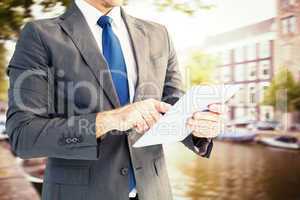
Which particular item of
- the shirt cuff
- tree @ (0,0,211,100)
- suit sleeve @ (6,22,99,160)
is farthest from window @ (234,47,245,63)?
suit sleeve @ (6,22,99,160)

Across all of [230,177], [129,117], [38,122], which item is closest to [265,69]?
[230,177]

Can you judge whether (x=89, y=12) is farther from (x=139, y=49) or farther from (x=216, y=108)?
(x=216, y=108)

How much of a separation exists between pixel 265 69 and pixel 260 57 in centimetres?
8

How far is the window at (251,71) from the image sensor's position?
7.65ft

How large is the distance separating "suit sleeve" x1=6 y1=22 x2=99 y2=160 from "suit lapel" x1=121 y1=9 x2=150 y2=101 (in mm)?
185

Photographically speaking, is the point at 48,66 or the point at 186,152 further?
the point at 186,152

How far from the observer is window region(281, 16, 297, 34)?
7.59 feet

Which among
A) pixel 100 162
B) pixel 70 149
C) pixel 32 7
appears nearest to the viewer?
pixel 70 149

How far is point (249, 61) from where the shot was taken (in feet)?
7.76

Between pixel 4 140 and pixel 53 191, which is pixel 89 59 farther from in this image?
pixel 4 140

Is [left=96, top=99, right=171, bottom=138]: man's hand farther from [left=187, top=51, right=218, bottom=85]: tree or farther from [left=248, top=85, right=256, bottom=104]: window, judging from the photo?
[left=248, top=85, right=256, bottom=104]: window

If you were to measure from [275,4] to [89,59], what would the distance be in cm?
165

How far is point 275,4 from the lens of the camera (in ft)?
7.59

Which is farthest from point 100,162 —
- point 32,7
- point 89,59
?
point 32,7
